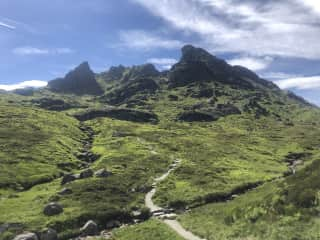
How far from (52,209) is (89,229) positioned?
8.79 meters

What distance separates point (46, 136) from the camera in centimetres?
15462

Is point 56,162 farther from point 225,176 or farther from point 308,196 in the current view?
point 308,196

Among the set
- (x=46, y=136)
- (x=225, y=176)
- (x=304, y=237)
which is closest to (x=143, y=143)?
(x=46, y=136)

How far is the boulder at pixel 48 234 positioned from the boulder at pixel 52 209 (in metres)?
7.52

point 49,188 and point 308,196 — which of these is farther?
point 49,188

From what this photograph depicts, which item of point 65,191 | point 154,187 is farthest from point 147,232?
point 154,187

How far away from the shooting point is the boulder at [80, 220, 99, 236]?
55719mm

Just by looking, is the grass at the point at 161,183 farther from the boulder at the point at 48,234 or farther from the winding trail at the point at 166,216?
the boulder at the point at 48,234

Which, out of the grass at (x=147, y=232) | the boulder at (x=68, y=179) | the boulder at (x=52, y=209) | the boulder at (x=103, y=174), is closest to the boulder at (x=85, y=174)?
the boulder at (x=103, y=174)

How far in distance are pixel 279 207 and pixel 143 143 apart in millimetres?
111881

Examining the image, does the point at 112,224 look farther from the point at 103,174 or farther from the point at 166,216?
the point at 103,174

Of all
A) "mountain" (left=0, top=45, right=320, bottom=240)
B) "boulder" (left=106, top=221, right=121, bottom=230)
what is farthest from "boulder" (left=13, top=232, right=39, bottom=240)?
"boulder" (left=106, top=221, right=121, bottom=230)

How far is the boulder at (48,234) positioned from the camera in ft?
172

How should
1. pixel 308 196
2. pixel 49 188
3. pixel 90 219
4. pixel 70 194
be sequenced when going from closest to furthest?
pixel 308 196
pixel 90 219
pixel 70 194
pixel 49 188
